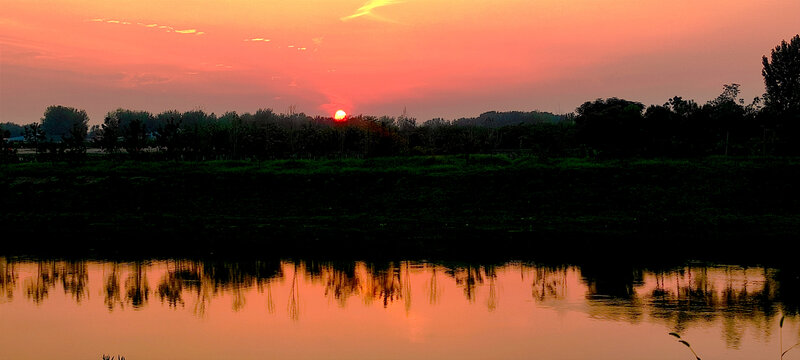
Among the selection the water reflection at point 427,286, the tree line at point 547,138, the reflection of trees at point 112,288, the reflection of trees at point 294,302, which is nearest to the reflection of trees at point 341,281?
the water reflection at point 427,286

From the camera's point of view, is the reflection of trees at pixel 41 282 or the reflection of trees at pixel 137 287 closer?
the reflection of trees at pixel 137 287

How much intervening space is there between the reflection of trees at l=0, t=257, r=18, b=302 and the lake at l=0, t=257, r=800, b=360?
0.15ft

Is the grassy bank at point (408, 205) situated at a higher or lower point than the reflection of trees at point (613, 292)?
higher

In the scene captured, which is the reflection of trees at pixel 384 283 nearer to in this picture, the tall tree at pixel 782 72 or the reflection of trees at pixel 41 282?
the reflection of trees at pixel 41 282

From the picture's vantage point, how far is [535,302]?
20641 mm

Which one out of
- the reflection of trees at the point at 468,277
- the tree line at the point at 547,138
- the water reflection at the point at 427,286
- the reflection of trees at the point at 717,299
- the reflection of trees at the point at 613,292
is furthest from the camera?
the tree line at the point at 547,138

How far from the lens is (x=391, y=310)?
1989 centimetres

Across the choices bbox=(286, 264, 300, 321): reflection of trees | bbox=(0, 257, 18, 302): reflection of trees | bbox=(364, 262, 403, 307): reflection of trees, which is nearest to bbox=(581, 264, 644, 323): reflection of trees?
bbox=(364, 262, 403, 307): reflection of trees

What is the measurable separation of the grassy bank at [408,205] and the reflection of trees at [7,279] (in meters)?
4.10

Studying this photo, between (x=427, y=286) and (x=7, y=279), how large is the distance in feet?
45.8

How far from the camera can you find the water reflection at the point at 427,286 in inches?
769

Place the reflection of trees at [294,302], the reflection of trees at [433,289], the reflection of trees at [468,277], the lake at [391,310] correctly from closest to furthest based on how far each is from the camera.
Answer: the lake at [391,310] → the reflection of trees at [294,302] → the reflection of trees at [433,289] → the reflection of trees at [468,277]

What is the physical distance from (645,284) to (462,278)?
5693 mm

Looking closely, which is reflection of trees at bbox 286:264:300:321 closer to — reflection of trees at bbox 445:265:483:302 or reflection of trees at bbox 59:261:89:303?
reflection of trees at bbox 445:265:483:302
